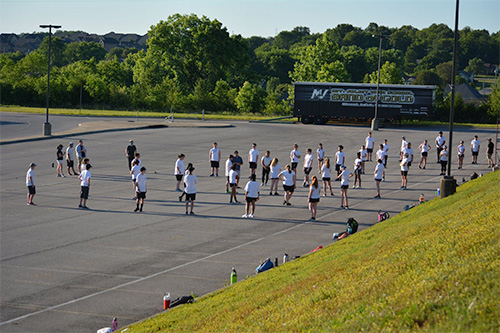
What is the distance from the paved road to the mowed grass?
1.81 m

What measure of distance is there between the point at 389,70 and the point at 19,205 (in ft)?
228

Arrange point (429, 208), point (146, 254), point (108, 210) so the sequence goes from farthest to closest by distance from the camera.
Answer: point (108, 210) → point (429, 208) → point (146, 254)

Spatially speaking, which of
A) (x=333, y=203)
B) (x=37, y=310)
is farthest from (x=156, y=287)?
(x=333, y=203)

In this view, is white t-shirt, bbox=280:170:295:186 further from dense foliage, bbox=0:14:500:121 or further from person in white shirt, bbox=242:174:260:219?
dense foliage, bbox=0:14:500:121

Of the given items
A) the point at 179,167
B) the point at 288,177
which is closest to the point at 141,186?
the point at 179,167

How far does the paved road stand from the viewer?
13.1m

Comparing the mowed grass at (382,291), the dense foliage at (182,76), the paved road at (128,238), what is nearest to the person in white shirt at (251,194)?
the paved road at (128,238)

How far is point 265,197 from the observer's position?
2603 cm

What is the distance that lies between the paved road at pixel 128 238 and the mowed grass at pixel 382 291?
1.81m

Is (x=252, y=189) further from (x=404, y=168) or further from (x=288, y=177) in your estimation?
(x=404, y=168)

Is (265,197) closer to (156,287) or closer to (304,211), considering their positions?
(304,211)

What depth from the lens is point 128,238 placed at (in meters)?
18.5

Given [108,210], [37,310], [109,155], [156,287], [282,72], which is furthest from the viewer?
[282,72]

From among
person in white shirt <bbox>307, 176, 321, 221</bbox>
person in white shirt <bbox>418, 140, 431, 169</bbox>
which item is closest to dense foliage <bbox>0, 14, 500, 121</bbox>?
person in white shirt <bbox>418, 140, 431, 169</bbox>
